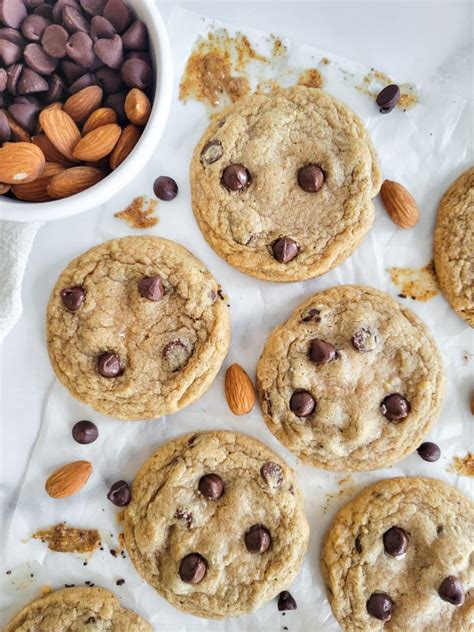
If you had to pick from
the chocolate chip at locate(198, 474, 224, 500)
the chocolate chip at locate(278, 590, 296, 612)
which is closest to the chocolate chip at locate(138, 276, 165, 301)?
the chocolate chip at locate(198, 474, 224, 500)

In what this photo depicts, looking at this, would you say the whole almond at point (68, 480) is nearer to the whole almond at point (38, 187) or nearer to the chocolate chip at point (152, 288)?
the chocolate chip at point (152, 288)

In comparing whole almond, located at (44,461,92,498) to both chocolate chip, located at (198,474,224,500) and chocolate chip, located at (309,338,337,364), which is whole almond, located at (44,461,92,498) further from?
chocolate chip, located at (309,338,337,364)

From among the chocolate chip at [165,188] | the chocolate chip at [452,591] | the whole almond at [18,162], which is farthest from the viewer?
the chocolate chip at [165,188]

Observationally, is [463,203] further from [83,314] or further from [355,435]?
[83,314]

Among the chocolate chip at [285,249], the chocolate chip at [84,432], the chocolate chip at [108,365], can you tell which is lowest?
the chocolate chip at [84,432]

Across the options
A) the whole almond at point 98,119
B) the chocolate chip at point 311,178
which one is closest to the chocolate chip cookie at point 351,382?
the chocolate chip at point 311,178

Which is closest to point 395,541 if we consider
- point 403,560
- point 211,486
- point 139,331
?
point 403,560

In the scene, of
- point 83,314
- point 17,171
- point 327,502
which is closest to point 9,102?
point 17,171
